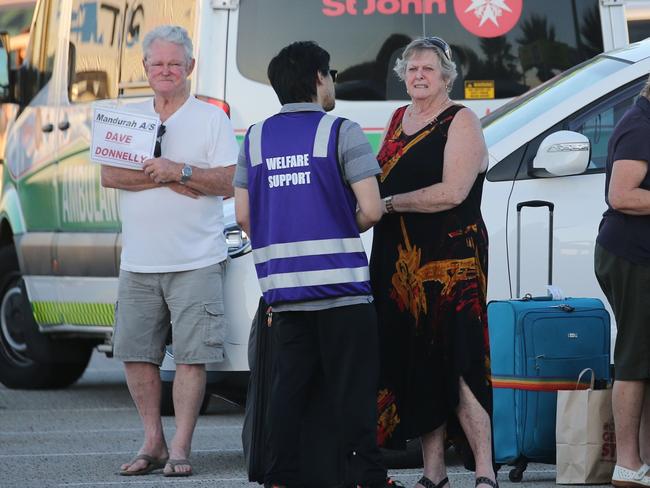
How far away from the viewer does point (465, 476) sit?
23.9ft

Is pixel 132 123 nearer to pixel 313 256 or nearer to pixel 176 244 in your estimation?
pixel 176 244

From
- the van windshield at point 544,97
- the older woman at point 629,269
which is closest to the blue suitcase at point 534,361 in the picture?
the older woman at point 629,269

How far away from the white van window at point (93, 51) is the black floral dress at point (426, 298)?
458 cm

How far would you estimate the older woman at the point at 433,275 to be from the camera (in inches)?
244

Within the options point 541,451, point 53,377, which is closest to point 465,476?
point 541,451

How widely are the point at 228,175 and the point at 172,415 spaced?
2873 mm

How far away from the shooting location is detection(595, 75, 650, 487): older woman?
6418 millimetres

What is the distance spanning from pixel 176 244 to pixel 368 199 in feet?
5.47

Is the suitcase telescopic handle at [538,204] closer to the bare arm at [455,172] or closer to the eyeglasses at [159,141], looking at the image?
the bare arm at [455,172]

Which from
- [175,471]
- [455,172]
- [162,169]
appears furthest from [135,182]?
[455,172]

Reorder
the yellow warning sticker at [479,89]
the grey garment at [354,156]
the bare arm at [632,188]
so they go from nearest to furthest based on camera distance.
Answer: the grey garment at [354,156] → the bare arm at [632,188] → the yellow warning sticker at [479,89]

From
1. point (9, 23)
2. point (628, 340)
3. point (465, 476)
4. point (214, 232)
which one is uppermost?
point (9, 23)

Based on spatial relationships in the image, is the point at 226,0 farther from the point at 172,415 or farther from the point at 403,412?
the point at 403,412

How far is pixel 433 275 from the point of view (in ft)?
20.4
